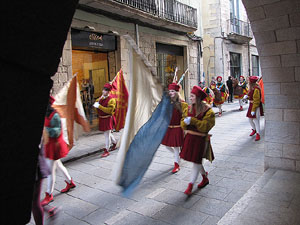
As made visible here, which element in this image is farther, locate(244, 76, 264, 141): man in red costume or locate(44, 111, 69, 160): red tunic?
locate(244, 76, 264, 141): man in red costume

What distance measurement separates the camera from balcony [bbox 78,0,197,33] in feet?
32.8

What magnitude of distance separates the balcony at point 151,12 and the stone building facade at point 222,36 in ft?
17.8

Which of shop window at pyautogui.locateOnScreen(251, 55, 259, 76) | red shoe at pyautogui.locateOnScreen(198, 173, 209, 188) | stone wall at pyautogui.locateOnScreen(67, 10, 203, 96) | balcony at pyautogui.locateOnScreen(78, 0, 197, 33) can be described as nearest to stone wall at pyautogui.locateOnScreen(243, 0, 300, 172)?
red shoe at pyautogui.locateOnScreen(198, 173, 209, 188)

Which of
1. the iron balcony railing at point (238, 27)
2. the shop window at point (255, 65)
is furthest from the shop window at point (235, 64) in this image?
the shop window at point (255, 65)

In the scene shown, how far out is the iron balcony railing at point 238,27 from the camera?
70.0 ft

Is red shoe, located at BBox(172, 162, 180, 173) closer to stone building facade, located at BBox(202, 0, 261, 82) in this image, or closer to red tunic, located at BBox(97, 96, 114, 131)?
red tunic, located at BBox(97, 96, 114, 131)

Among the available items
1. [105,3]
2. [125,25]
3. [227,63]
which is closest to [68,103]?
[105,3]

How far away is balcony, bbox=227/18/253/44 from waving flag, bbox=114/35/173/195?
65.2 ft

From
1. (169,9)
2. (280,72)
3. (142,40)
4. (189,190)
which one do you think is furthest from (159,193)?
(169,9)

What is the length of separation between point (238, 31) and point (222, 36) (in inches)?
114

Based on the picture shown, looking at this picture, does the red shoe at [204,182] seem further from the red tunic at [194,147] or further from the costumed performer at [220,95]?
the costumed performer at [220,95]

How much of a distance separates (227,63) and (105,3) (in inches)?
556

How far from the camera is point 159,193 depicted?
15.0 ft

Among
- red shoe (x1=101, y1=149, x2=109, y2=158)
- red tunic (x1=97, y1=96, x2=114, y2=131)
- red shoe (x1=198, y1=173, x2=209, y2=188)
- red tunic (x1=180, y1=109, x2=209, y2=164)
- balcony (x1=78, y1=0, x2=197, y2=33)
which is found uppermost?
balcony (x1=78, y1=0, x2=197, y2=33)
